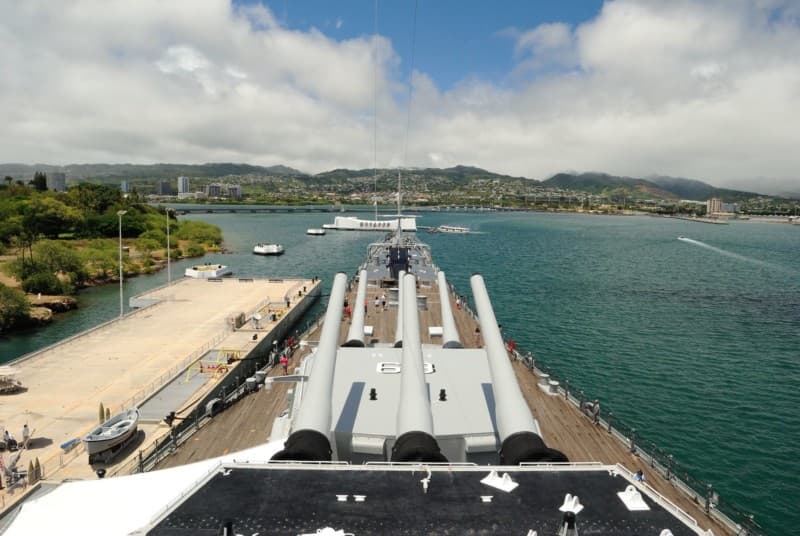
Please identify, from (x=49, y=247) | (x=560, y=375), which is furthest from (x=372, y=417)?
(x=49, y=247)

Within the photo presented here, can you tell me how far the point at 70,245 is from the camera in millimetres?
102625

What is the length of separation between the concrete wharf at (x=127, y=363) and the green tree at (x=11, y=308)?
38.3 ft

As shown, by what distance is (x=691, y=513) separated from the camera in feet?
58.4

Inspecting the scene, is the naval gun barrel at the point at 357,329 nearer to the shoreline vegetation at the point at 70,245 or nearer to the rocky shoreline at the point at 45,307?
the shoreline vegetation at the point at 70,245

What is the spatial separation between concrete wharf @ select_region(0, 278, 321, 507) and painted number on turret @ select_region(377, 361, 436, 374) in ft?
45.2

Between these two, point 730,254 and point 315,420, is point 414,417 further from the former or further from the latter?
point 730,254

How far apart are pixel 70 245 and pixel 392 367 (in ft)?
349

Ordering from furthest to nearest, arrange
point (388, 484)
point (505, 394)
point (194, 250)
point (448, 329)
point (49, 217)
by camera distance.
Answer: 1. point (194, 250)
2. point (49, 217)
3. point (448, 329)
4. point (505, 394)
5. point (388, 484)

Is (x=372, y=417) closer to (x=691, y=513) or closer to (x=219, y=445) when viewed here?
(x=219, y=445)

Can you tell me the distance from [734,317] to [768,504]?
45.2m

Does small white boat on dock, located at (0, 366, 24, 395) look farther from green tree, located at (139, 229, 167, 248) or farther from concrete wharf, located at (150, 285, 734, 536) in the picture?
green tree, located at (139, 229, 167, 248)

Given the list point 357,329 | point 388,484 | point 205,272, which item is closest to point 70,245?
point 205,272

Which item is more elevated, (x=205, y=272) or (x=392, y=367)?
(x=392, y=367)

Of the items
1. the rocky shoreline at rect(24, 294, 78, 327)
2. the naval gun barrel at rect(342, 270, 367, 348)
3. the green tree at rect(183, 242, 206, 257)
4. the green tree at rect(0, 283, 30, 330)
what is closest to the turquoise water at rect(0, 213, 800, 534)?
the rocky shoreline at rect(24, 294, 78, 327)
